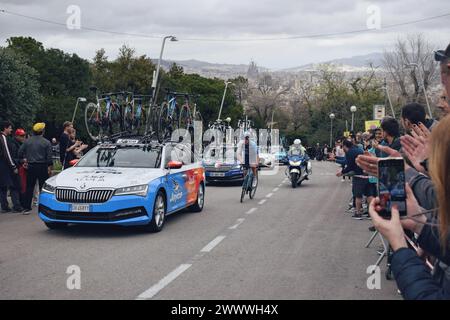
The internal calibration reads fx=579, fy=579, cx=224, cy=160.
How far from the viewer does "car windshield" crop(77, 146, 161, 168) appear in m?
11.1

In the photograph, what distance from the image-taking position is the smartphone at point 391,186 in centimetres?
269

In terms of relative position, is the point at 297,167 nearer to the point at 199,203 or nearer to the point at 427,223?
the point at 199,203

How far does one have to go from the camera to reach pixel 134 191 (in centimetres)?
980

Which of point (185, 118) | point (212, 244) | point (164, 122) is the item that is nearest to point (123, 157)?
point (212, 244)

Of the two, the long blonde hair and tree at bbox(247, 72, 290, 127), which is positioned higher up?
tree at bbox(247, 72, 290, 127)

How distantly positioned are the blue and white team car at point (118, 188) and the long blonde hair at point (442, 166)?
305 inches

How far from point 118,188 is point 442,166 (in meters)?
7.87

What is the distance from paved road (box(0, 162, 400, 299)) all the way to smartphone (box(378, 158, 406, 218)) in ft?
11.5

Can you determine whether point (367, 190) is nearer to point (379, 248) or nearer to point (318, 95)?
point (379, 248)

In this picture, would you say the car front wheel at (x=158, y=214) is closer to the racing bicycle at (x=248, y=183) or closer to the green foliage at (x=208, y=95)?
the racing bicycle at (x=248, y=183)

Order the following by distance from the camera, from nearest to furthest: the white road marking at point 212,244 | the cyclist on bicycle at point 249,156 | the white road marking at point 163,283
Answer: the white road marking at point 163,283 < the white road marking at point 212,244 < the cyclist on bicycle at point 249,156

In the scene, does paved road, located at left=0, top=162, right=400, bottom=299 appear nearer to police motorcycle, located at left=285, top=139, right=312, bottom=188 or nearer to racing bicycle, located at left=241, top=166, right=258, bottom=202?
racing bicycle, located at left=241, top=166, right=258, bottom=202

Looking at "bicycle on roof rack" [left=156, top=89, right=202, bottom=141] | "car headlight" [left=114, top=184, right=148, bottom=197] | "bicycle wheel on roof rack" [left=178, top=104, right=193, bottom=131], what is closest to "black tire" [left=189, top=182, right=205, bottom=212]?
"bicycle on roof rack" [left=156, top=89, right=202, bottom=141]

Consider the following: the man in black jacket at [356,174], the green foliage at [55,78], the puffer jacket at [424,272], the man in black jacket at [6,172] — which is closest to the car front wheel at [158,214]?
the man in black jacket at [356,174]
